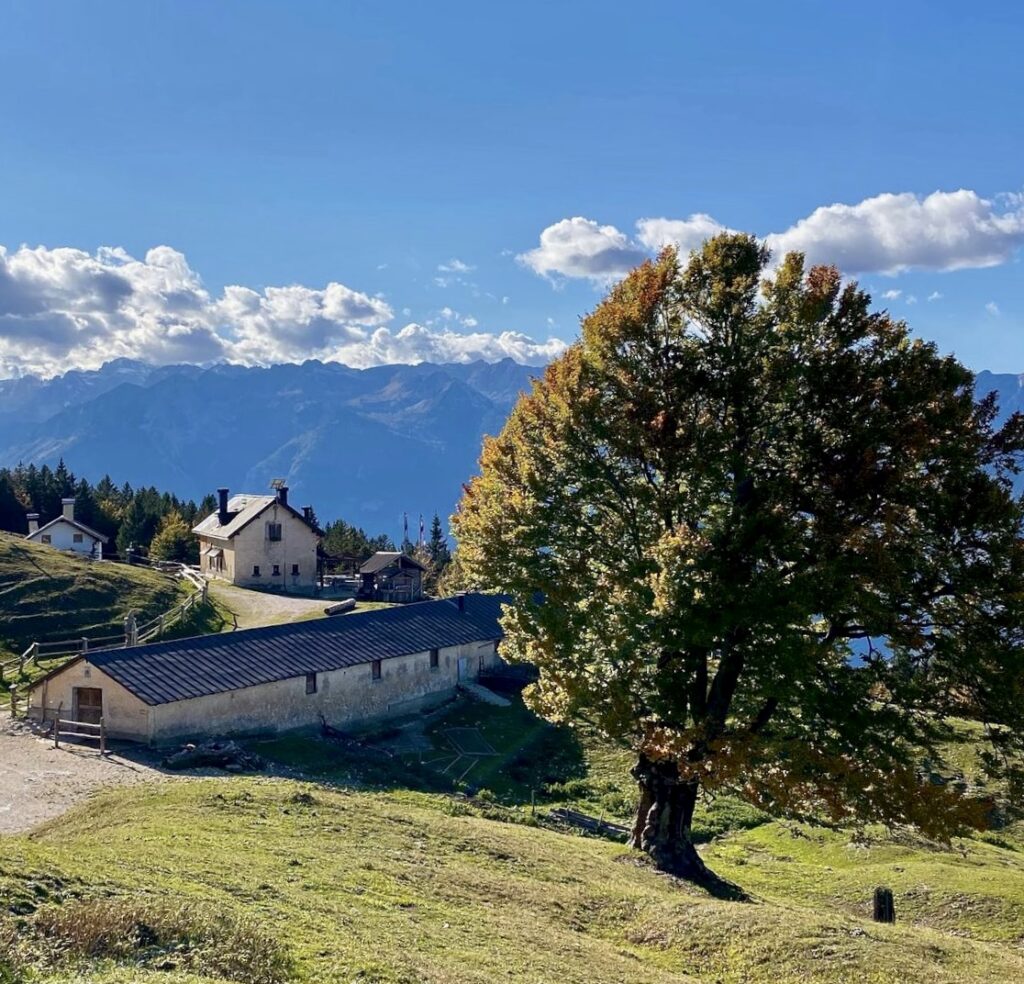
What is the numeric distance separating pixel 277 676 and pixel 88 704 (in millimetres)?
8113

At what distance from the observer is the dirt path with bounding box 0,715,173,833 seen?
90.2 ft

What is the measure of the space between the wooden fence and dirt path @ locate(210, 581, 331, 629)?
10.4 ft

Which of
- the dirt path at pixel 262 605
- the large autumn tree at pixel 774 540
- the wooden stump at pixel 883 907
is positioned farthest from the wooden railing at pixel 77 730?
the wooden stump at pixel 883 907

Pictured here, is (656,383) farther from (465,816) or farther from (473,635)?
(473,635)

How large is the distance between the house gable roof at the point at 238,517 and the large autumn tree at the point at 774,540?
228 feet

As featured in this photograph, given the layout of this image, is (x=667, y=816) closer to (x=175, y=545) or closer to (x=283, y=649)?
(x=283, y=649)

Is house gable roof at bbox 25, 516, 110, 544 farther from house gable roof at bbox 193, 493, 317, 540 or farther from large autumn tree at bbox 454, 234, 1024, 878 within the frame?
large autumn tree at bbox 454, 234, 1024, 878

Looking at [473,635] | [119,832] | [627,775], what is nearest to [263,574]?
[473,635]

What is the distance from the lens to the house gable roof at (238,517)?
87.1 meters

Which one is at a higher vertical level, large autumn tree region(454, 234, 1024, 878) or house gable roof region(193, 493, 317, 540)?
house gable roof region(193, 493, 317, 540)

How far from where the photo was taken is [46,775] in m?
32.1

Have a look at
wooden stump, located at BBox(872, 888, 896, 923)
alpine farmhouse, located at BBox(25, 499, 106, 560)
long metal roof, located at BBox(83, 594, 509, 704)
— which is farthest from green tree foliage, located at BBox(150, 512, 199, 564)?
wooden stump, located at BBox(872, 888, 896, 923)

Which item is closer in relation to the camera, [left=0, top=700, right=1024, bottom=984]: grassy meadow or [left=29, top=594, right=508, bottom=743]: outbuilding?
[left=0, top=700, right=1024, bottom=984]: grassy meadow

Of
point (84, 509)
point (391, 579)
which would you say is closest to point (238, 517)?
point (391, 579)
